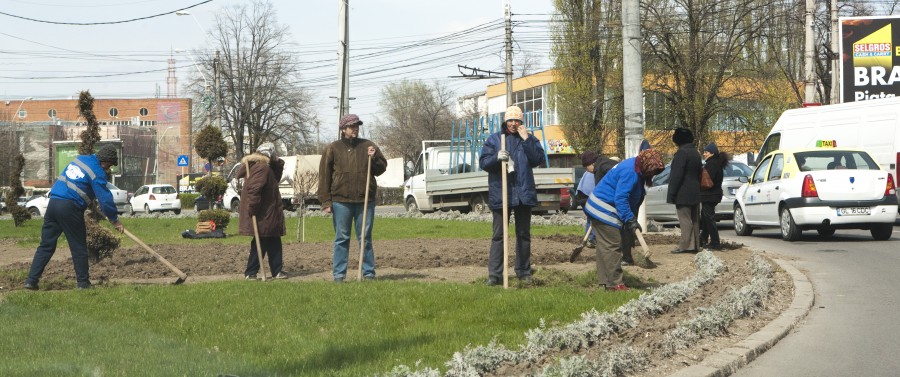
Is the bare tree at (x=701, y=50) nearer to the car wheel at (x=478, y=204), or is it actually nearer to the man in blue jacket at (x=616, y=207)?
the car wheel at (x=478, y=204)

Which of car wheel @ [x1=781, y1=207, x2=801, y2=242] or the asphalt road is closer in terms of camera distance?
the asphalt road

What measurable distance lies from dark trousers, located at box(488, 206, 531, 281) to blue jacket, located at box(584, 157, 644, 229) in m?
0.71

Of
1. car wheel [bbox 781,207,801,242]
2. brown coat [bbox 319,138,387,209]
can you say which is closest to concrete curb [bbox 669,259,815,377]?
brown coat [bbox 319,138,387,209]

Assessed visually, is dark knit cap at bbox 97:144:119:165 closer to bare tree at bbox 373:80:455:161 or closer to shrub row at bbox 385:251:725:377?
shrub row at bbox 385:251:725:377

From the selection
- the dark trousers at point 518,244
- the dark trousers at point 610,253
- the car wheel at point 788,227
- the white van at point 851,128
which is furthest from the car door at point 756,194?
the dark trousers at point 610,253

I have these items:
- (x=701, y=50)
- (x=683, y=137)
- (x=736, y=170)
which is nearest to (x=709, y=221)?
(x=683, y=137)

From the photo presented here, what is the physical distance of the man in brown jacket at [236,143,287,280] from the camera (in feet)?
41.2

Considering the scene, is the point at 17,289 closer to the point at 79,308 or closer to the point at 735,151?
the point at 79,308

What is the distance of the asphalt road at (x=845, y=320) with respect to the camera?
734 centimetres

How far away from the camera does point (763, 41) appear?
44125 millimetres

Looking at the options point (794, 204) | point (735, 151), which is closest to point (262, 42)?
point (735, 151)

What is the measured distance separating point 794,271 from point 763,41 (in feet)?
108

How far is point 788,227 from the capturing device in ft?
61.5

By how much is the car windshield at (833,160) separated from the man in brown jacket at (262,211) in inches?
386
